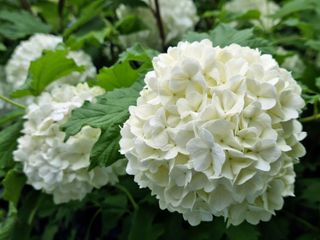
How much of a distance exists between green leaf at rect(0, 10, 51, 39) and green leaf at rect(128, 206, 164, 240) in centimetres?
80

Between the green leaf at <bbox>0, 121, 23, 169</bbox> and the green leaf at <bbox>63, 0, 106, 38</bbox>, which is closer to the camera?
the green leaf at <bbox>0, 121, 23, 169</bbox>

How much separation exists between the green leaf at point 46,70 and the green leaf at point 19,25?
0.45 meters

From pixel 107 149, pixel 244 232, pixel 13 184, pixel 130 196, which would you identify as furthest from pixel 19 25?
pixel 244 232

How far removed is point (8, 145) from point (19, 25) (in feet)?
1.91

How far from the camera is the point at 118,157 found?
3.56 feet

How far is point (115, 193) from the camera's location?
1477 mm

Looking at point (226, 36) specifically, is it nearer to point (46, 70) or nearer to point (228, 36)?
point (228, 36)

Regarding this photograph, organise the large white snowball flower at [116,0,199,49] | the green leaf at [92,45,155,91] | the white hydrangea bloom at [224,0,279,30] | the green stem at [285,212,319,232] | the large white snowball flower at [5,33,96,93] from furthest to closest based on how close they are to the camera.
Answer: the white hydrangea bloom at [224,0,279,30], the large white snowball flower at [116,0,199,49], the large white snowball flower at [5,33,96,93], the green stem at [285,212,319,232], the green leaf at [92,45,155,91]

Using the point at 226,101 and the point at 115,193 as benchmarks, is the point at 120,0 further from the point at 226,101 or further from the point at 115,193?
the point at 226,101

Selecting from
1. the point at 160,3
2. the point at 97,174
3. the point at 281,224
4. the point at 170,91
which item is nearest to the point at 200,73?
the point at 170,91

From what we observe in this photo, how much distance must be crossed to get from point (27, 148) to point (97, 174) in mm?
196

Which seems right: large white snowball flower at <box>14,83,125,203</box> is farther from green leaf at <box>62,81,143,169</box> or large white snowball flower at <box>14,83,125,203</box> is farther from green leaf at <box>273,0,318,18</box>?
green leaf at <box>273,0,318,18</box>

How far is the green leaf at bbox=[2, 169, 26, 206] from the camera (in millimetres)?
1329

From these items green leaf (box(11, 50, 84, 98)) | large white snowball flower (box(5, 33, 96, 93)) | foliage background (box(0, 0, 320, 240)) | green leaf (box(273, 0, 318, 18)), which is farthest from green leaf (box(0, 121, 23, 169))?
green leaf (box(273, 0, 318, 18))
